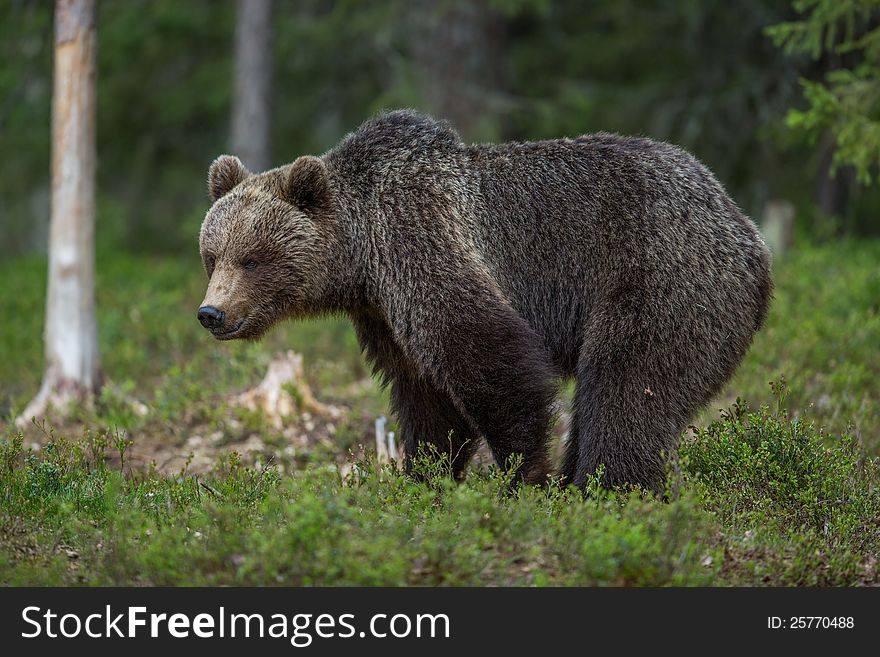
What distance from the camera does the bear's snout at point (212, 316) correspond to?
6324mm

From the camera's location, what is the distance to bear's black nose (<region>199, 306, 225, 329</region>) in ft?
20.7

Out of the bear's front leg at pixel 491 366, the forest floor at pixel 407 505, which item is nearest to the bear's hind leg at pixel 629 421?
the forest floor at pixel 407 505

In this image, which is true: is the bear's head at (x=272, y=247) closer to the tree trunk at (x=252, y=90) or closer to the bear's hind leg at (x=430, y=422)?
the bear's hind leg at (x=430, y=422)

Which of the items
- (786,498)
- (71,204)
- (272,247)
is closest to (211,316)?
(272,247)

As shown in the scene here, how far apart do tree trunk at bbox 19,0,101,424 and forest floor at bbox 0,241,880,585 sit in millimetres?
403

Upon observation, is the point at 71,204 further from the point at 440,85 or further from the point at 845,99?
the point at 440,85

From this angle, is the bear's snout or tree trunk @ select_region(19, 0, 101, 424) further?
tree trunk @ select_region(19, 0, 101, 424)

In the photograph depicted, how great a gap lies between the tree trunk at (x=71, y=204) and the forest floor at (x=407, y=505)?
403 millimetres

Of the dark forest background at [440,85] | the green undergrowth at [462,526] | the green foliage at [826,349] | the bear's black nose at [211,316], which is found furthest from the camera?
the dark forest background at [440,85]

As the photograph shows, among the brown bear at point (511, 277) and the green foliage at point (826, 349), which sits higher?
the brown bear at point (511, 277)

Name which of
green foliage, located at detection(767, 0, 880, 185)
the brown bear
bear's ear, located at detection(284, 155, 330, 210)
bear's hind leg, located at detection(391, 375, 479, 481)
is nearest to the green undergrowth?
the brown bear

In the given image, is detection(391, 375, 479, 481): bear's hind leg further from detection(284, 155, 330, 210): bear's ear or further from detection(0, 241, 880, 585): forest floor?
detection(284, 155, 330, 210): bear's ear

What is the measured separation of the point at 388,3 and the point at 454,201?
10.1m

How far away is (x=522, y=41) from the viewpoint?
19375 mm
